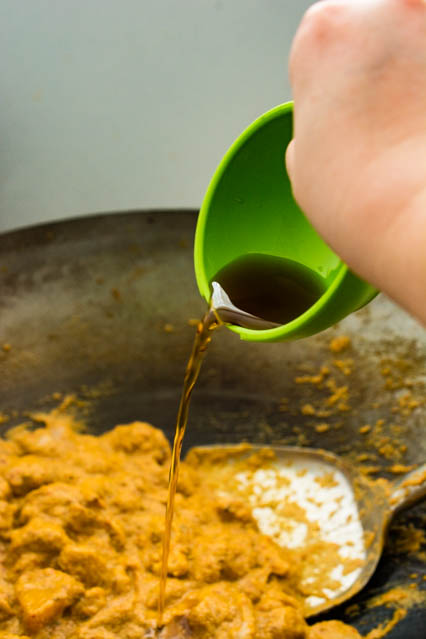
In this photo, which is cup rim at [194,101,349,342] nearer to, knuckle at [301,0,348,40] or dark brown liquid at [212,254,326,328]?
dark brown liquid at [212,254,326,328]

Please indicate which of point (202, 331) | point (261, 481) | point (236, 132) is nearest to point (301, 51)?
point (202, 331)

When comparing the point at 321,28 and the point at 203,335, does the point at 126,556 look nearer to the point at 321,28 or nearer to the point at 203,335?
the point at 203,335

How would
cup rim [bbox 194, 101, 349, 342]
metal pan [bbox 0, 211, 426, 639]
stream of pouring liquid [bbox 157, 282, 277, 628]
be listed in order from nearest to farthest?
cup rim [bbox 194, 101, 349, 342], stream of pouring liquid [bbox 157, 282, 277, 628], metal pan [bbox 0, 211, 426, 639]

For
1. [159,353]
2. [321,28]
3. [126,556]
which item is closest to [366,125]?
[321,28]

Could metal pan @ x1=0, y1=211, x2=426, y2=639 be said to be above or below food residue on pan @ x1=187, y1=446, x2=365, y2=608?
above

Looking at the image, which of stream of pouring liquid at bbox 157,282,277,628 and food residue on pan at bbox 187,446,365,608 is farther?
food residue on pan at bbox 187,446,365,608

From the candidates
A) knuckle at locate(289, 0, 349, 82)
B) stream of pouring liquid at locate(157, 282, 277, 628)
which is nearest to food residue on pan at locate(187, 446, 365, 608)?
stream of pouring liquid at locate(157, 282, 277, 628)

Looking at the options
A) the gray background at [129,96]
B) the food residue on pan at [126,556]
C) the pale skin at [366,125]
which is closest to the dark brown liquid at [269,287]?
the pale skin at [366,125]
